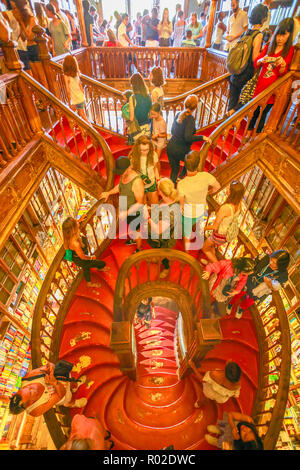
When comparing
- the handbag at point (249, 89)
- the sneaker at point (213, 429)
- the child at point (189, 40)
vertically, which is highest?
the child at point (189, 40)

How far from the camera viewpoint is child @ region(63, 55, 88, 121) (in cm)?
359

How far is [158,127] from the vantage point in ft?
12.5

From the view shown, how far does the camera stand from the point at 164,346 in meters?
4.66

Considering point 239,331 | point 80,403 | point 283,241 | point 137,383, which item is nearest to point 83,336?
point 80,403

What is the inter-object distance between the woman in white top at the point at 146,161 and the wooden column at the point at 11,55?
6.66ft

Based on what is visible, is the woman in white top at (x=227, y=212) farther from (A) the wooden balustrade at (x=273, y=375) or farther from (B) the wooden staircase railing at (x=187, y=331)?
(A) the wooden balustrade at (x=273, y=375)

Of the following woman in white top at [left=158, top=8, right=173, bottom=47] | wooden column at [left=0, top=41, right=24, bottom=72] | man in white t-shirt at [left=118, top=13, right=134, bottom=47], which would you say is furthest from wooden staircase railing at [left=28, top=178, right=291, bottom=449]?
woman in white top at [left=158, top=8, right=173, bottom=47]

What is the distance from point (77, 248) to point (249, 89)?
3599 mm

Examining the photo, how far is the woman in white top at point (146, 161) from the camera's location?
9.68 ft

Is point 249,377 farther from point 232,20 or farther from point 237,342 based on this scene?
point 232,20

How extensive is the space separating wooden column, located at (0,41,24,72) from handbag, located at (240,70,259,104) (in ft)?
11.0

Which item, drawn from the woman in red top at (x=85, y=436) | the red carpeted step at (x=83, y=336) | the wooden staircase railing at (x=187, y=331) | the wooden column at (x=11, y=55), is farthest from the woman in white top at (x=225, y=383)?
the wooden column at (x=11, y=55)

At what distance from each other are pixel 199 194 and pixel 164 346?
3169mm

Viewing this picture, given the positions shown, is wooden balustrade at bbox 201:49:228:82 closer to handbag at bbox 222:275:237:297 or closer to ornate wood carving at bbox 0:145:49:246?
ornate wood carving at bbox 0:145:49:246
